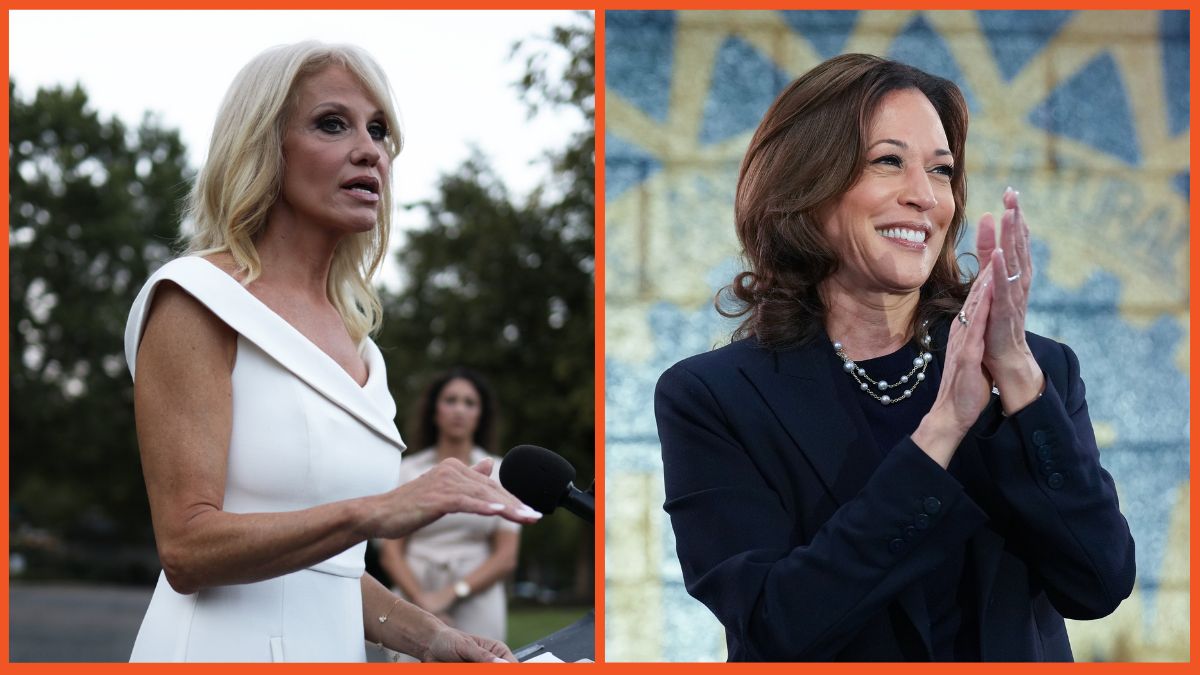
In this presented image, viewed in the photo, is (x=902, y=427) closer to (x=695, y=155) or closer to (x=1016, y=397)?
(x=1016, y=397)

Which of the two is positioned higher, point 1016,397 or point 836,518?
point 1016,397

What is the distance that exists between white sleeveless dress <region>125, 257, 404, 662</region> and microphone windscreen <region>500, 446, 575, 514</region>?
27 centimetres

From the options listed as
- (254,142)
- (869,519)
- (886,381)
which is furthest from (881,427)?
(254,142)

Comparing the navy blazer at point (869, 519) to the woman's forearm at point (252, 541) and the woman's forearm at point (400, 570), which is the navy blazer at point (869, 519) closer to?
the woman's forearm at point (252, 541)

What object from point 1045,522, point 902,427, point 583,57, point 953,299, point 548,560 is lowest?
point 548,560

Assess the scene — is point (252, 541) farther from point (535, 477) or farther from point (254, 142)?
point (254, 142)

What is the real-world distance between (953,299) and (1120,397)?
4.25m

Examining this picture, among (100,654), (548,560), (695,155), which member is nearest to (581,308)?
(100,654)

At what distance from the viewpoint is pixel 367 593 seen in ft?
8.42

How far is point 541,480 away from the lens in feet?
7.34

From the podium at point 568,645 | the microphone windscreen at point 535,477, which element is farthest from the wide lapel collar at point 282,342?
the podium at point 568,645

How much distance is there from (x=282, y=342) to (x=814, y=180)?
3.25ft

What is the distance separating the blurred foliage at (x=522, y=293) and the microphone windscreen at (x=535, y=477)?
6235mm

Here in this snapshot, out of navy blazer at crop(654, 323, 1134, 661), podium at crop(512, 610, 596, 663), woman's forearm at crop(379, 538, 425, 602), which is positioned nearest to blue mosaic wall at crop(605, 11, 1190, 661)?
woman's forearm at crop(379, 538, 425, 602)
